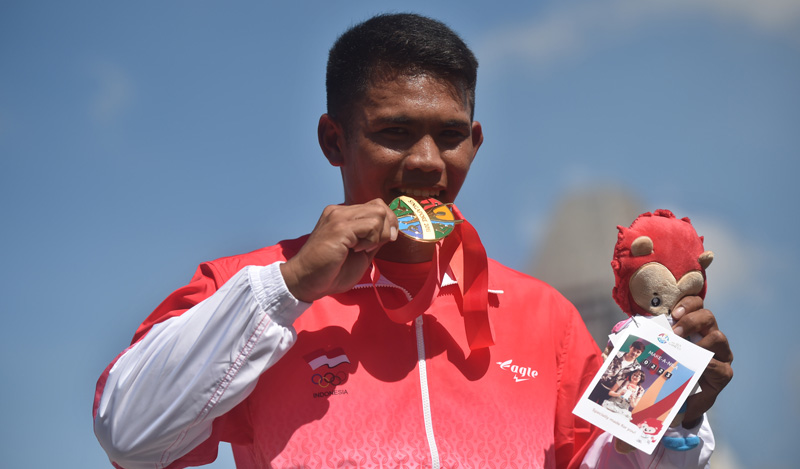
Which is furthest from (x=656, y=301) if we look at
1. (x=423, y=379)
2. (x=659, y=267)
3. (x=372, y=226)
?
(x=372, y=226)

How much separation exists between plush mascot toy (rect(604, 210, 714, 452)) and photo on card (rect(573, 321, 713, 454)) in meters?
0.14

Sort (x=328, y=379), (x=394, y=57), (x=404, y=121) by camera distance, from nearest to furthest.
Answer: (x=328, y=379)
(x=404, y=121)
(x=394, y=57)

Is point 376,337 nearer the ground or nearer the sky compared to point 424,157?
nearer the ground

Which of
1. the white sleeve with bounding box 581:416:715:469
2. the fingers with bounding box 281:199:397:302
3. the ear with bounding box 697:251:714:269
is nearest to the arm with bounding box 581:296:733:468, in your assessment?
the white sleeve with bounding box 581:416:715:469

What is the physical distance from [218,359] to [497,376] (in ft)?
4.00

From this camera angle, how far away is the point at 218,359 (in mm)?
2799

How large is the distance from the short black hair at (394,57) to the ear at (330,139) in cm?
4

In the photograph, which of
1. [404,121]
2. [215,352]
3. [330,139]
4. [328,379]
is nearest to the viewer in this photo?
[215,352]

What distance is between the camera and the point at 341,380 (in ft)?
10.6

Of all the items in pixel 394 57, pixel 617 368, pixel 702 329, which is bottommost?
pixel 617 368

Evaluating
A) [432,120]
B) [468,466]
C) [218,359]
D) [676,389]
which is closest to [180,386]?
[218,359]

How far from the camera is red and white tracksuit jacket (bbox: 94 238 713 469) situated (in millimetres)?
2818

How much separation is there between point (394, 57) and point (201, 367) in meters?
1.58

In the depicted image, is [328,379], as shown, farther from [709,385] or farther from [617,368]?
[709,385]
